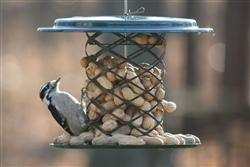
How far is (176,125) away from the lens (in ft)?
24.1

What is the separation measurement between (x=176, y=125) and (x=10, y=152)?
231 centimetres

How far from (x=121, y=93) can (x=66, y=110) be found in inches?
20.7

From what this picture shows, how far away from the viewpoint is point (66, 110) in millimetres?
3674

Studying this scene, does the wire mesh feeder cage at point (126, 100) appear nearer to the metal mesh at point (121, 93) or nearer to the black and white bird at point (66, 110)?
the metal mesh at point (121, 93)

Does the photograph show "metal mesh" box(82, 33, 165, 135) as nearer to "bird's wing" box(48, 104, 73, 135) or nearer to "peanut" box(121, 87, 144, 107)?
"peanut" box(121, 87, 144, 107)

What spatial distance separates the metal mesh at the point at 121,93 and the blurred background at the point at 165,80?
11.0 feet

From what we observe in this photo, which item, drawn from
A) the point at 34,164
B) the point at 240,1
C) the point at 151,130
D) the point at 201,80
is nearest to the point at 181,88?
the point at 201,80

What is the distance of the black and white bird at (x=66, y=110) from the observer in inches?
137

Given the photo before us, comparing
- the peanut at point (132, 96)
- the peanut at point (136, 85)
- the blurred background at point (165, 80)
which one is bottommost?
the blurred background at point (165, 80)

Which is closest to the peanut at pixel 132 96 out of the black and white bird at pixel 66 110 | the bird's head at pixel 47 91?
the black and white bird at pixel 66 110

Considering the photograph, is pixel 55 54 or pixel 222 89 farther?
pixel 55 54

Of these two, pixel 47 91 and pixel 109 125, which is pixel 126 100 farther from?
pixel 47 91

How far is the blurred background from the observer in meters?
7.27

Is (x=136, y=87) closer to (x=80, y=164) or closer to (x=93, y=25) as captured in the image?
(x=93, y=25)
